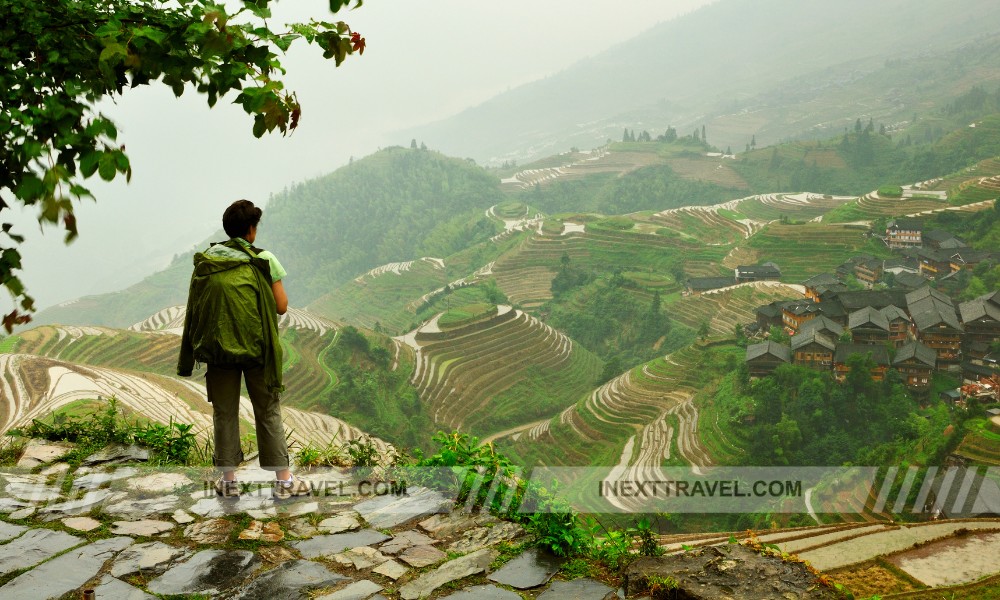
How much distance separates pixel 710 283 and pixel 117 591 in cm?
4354

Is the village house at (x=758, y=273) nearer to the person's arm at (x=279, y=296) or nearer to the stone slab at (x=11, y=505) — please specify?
the person's arm at (x=279, y=296)

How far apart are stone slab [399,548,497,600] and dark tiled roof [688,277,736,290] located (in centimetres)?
4239

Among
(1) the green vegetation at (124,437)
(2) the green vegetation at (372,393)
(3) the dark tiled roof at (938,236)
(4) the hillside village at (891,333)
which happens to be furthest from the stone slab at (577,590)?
(3) the dark tiled roof at (938,236)

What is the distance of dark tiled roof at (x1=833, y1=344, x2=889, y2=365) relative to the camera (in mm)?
24750

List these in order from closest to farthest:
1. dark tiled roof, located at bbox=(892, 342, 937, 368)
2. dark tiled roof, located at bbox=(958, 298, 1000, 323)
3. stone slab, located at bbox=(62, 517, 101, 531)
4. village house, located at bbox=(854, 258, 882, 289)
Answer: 1. stone slab, located at bbox=(62, 517, 101, 531)
2. dark tiled roof, located at bbox=(892, 342, 937, 368)
3. dark tiled roof, located at bbox=(958, 298, 1000, 323)
4. village house, located at bbox=(854, 258, 882, 289)

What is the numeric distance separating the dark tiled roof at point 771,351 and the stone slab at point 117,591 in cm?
2617

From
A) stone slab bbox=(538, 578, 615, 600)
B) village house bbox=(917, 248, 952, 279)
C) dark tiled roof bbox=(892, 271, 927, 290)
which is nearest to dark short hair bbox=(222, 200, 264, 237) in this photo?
stone slab bbox=(538, 578, 615, 600)

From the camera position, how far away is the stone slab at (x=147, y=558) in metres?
2.10

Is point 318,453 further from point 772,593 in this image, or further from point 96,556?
point 772,593

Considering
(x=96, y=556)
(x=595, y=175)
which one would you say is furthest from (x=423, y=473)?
(x=595, y=175)

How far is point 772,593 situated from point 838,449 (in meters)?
23.0

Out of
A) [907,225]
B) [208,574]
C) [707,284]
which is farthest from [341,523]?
[907,225]

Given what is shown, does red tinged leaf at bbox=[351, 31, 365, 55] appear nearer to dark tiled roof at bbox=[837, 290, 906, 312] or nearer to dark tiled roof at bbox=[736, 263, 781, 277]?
dark tiled roof at bbox=[837, 290, 906, 312]

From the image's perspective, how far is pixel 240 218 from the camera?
2508mm
